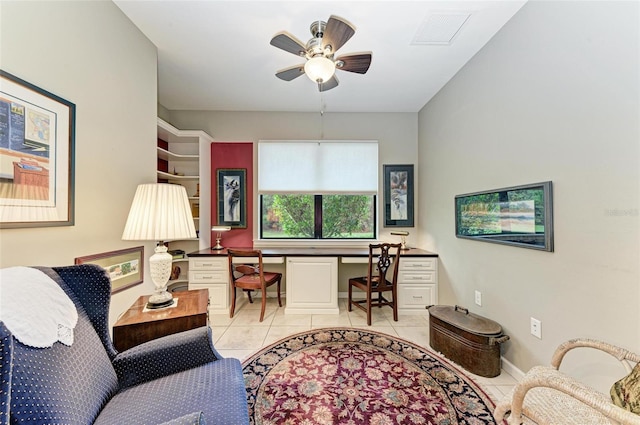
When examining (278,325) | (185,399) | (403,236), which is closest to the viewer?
(185,399)

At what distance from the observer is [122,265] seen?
6.04 feet

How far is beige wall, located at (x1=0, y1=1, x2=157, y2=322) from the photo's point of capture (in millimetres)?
1203

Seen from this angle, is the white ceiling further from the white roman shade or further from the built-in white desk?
the built-in white desk

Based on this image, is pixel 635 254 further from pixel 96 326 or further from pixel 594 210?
pixel 96 326

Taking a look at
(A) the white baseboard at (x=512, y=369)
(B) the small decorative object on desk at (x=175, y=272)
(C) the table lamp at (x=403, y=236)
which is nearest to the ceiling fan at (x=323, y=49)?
(C) the table lamp at (x=403, y=236)

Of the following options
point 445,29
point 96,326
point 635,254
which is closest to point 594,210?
point 635,254

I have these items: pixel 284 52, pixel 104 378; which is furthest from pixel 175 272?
pixel 284 52

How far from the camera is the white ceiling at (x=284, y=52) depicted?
5.82 ft

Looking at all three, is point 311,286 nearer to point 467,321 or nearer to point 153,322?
point 467,321

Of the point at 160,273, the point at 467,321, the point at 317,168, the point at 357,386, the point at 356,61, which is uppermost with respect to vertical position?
the point at 356,61

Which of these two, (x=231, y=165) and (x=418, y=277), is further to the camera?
(x=231, y=165)

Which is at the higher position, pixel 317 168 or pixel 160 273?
pixel 317 168

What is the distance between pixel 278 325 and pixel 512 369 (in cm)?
211

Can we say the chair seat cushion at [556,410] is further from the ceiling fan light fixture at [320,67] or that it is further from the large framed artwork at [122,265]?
the large framed artwork at [122,265]
